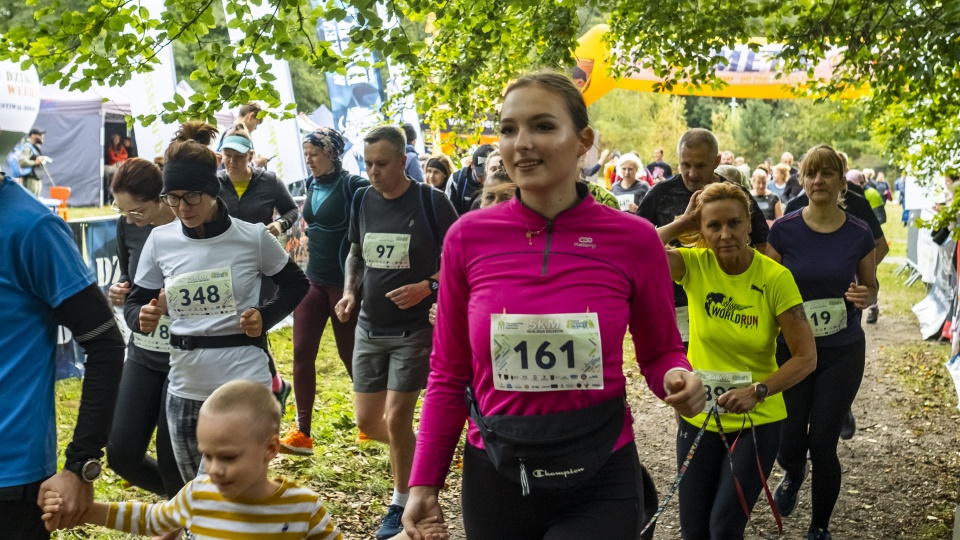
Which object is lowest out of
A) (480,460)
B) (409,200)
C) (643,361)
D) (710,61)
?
(480,460)

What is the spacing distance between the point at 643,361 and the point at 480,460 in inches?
20.5

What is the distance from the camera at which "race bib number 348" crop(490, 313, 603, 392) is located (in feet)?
8.64

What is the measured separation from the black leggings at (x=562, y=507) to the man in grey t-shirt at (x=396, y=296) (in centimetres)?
319

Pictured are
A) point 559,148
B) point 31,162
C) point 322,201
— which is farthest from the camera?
point 31,162

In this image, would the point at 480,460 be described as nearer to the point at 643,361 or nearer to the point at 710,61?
the point at 643,361

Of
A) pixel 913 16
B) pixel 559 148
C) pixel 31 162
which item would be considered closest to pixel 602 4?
pixel 913 16

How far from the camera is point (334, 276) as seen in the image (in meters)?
7.41

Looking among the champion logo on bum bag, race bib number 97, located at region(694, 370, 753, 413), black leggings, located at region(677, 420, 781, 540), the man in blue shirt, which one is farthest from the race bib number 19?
the champion logo on bum bag

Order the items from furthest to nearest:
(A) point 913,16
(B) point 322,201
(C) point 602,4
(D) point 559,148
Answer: (C) point 602,4 → (B) point 322,201 → (A) point 913,16 → (D) point 559,148

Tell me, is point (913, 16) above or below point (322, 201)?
above

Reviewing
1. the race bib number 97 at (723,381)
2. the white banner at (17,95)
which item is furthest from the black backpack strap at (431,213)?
the white banner at (17,95)

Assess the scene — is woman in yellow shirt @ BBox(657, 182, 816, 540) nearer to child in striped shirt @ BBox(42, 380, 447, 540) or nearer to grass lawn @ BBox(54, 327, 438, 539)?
child in striped shirt @ BBox(42, 380, 447, 540)

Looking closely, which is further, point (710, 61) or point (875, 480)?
point (710, 61)

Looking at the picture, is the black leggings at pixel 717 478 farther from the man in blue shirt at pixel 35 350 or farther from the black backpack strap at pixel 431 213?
the man in blue shirt at pixel 35 350
